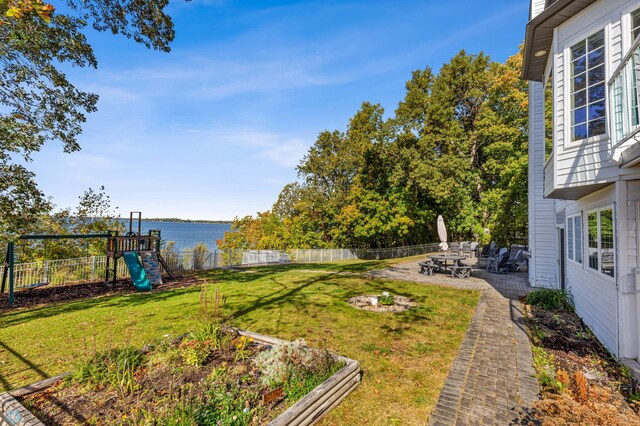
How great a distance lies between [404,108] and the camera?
29172mm

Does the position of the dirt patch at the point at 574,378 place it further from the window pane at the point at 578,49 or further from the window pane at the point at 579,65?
the window pane at the point at 578,49

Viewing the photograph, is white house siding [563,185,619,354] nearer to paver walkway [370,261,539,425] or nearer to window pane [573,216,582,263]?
window pane [573,216,582,263]

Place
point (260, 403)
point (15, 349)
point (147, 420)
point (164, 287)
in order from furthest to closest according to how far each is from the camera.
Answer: point (164, 287) → point (15, 349) → point (260, 403) → point (147, 420)

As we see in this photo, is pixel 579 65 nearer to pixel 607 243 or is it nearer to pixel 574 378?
pixel 607 243

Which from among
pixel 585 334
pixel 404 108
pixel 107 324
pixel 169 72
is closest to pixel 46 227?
pixel 169 72

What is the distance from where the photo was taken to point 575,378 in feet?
12.6

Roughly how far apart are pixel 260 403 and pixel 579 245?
8.78 metres

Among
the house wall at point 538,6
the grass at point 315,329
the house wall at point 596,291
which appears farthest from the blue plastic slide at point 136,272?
the house wall at point 538,6

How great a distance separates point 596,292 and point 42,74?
16712 millimetres

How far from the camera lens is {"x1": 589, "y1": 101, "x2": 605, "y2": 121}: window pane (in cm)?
558

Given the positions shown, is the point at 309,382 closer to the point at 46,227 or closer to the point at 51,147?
the point at 51,147

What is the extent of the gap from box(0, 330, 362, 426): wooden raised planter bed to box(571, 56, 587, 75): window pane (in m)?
7.64

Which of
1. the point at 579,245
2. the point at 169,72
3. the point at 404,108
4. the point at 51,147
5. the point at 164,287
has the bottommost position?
the point at 164,287

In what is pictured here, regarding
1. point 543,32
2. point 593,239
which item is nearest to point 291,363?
point 593,239
